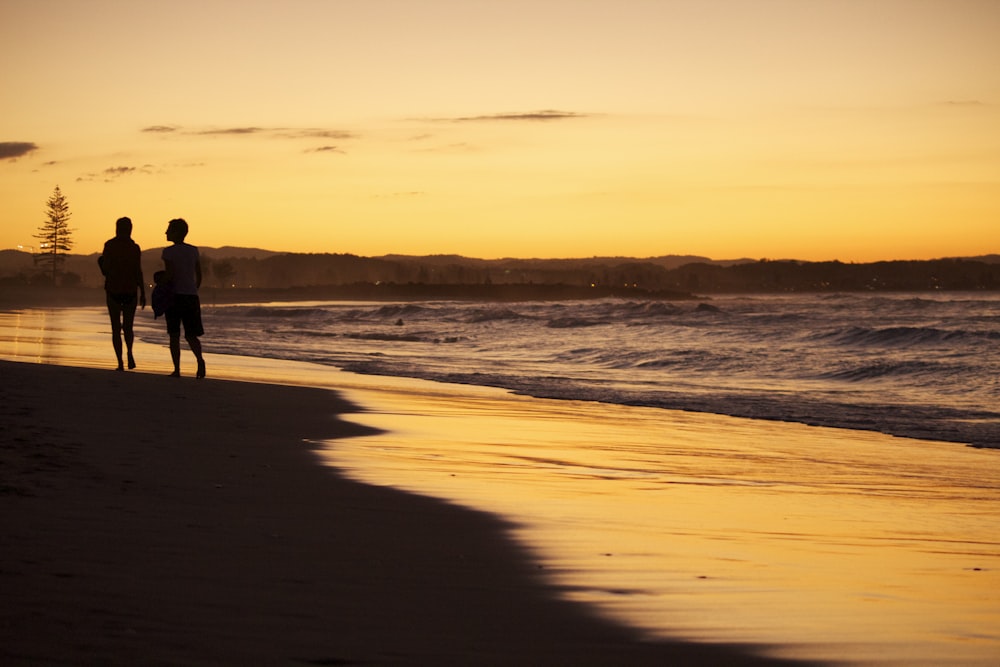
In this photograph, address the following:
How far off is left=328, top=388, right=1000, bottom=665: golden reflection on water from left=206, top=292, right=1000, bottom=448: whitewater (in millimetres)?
2932

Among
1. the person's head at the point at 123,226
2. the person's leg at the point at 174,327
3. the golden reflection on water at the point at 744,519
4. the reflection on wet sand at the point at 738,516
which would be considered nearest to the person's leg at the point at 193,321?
the person's leg at the point at 174,327

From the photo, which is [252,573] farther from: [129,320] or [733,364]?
[733,364]

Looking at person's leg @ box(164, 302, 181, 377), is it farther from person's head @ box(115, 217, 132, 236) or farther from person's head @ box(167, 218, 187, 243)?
person's head @ box(115, 217, 132, 236)

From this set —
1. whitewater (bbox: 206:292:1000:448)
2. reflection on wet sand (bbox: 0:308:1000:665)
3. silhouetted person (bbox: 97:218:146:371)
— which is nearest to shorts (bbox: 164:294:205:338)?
silhouetted person (bbox: 97:218:146:371)

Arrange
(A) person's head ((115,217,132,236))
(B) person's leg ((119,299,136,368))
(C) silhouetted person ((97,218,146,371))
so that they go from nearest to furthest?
(C) silhouetted person ((97,218,146,371))
(A) person's head ((115,217,132,236))
(B) person's leg ((119,299,136,368))

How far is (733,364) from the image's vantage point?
73.9ft

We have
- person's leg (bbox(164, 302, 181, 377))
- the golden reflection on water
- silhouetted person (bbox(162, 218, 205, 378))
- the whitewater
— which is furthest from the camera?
the whitewater

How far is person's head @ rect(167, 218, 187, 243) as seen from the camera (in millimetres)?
13273

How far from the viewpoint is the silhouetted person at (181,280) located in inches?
513

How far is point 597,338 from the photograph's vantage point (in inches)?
1325

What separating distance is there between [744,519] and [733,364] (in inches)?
658

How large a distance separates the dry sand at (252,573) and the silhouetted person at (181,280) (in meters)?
5.74

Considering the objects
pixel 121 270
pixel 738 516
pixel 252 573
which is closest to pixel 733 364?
pixel 121 270

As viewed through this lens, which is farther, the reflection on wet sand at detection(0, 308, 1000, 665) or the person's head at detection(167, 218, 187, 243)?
the person's head at detection(167, 218, 187, 243)
